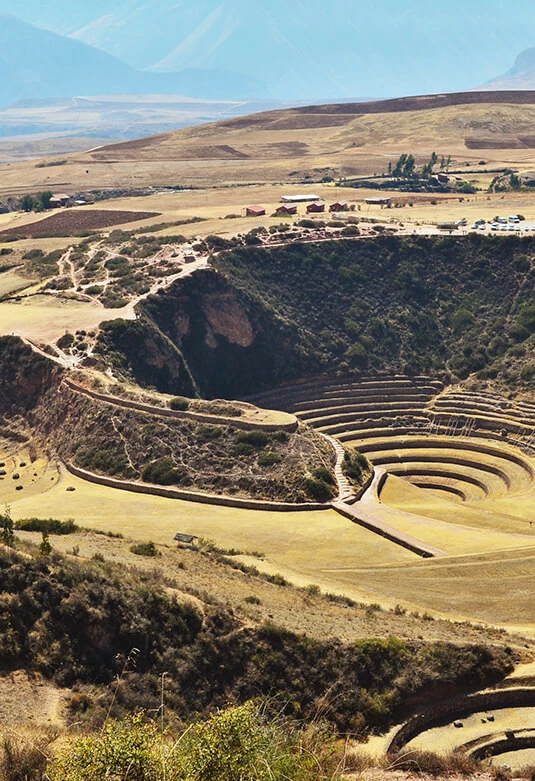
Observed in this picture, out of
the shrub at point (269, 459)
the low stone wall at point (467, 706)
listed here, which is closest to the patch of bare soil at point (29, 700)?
the low stone wall at point (467, 706)

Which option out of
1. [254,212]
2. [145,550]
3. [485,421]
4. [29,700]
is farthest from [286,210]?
[29,700]

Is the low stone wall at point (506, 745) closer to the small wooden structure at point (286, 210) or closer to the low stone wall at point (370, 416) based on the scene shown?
the low stone wall at point (370, 416)

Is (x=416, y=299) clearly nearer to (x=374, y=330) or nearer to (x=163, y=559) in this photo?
(x=374, y=330)

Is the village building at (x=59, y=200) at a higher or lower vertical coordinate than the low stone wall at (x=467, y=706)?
higher

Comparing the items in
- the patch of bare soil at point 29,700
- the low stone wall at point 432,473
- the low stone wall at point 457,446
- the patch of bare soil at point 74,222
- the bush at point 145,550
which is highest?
the patch of bare soil at point 74,222

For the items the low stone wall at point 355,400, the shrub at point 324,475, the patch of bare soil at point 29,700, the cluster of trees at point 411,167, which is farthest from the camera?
the cluster of trees at point 411,167

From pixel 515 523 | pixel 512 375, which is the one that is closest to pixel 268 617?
pixel 515 523

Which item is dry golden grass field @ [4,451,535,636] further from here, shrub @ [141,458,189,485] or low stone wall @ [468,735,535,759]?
low stone wall @ [468,735,535,759]
